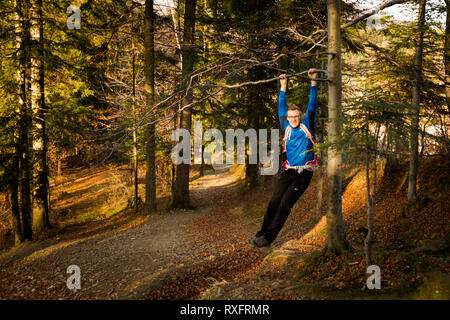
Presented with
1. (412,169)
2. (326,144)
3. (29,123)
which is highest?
(29,123)

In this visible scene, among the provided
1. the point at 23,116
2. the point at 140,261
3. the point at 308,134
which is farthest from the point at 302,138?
the point at 23,116

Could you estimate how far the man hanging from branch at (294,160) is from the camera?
15.5 ft

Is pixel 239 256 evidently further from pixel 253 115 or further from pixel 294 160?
pixel 253 115

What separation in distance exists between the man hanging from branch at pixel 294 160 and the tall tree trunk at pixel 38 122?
31.2 ft

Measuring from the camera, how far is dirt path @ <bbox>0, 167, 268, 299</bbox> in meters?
6.60

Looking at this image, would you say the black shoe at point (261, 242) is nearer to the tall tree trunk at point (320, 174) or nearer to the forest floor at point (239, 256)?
the forest floor at point (239, 256)

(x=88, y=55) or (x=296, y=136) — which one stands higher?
(x=88, y=55)

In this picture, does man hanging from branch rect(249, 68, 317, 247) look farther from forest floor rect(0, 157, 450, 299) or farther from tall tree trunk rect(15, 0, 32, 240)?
tall tree trunk rect(15, 0, 32, 240)

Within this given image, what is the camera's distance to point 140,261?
812 centimetres

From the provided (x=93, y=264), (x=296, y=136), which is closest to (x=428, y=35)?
(x=296, y=136)

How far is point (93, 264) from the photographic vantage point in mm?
8367

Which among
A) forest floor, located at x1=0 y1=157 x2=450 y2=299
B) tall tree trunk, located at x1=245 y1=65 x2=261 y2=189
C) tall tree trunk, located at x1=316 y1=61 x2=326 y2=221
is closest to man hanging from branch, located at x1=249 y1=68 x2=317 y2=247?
forest floor, located at x1=0 y1=157 x2=450 y2=299
